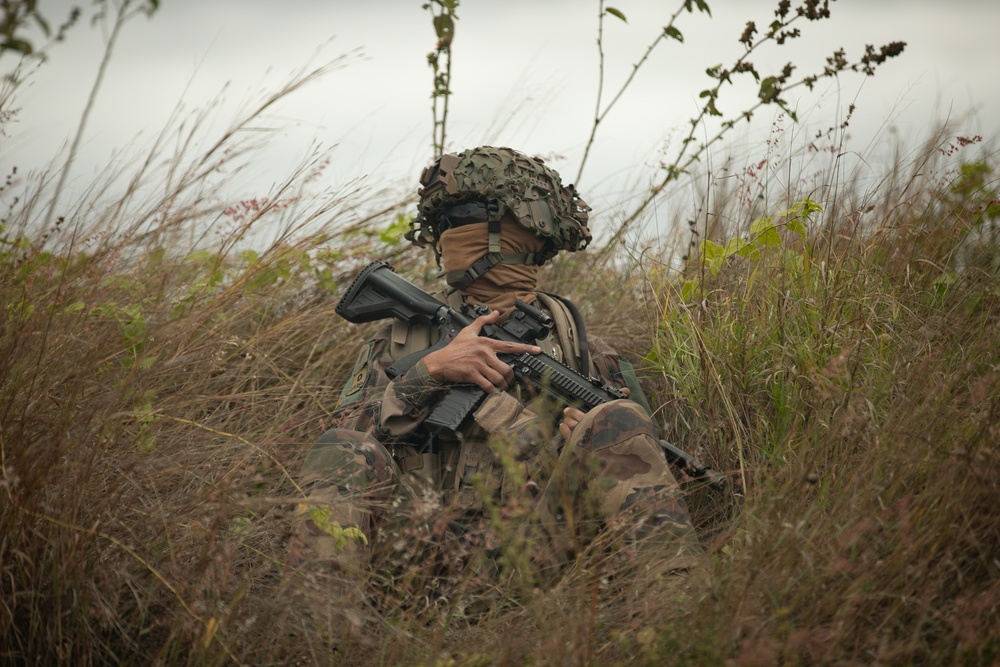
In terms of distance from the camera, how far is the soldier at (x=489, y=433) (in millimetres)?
2398

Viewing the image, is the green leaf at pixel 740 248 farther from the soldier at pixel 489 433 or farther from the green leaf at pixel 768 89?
the green leaf at pixel 768 89

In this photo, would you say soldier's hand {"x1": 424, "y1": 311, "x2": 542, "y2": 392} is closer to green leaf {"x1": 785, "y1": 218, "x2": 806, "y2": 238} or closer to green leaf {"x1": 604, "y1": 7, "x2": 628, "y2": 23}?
green leaf {"x1": 785, "y1": 218, "x2": 806, "y2": 238}

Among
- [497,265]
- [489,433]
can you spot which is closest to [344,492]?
[489,433]

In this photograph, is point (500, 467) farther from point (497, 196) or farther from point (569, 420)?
point (497, 196)

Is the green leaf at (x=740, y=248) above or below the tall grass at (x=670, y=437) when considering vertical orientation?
above

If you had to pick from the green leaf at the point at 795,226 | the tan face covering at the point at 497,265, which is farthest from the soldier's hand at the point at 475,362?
the green leaf at the point at 795,226

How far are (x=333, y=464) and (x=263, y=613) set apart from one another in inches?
27.9

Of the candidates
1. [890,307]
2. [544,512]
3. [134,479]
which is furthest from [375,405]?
[890,307]

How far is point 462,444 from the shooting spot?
3.14 m

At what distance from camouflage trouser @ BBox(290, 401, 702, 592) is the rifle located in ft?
0.74

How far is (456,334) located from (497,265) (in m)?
0.35

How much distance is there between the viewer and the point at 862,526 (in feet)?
6.23

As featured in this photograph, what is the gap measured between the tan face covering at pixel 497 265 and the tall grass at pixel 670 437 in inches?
21.8

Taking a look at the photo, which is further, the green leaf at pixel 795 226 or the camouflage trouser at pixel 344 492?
the green leaf at pixel 795 226
